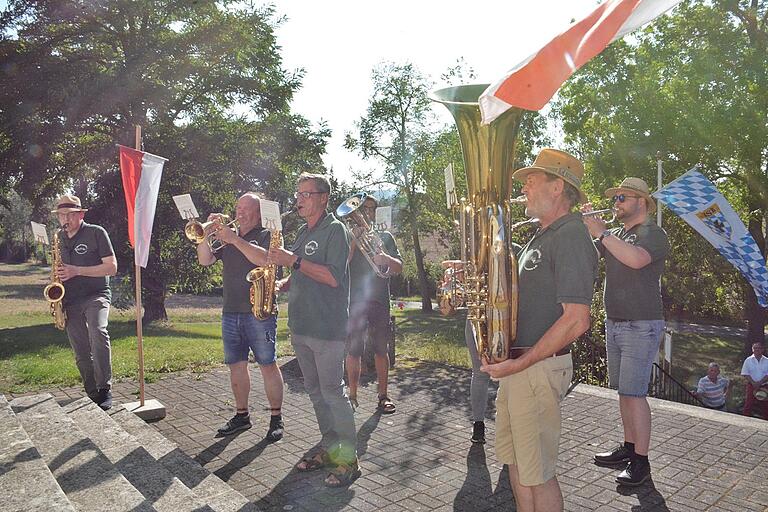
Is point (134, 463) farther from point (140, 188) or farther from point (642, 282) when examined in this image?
point (642, 282)

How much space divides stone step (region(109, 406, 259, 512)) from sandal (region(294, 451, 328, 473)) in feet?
2.05

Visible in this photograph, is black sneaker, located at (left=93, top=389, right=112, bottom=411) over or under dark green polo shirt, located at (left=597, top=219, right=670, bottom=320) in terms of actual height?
under

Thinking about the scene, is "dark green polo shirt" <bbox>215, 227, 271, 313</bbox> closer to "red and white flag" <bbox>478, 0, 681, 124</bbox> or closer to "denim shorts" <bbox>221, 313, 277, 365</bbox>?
"denim shorts" <bbox>221, 313, 277, 365</bbox>

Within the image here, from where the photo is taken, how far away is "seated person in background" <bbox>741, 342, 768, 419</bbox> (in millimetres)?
8555

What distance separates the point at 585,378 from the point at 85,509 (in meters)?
7.27

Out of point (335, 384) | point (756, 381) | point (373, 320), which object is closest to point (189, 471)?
point (335, 384)

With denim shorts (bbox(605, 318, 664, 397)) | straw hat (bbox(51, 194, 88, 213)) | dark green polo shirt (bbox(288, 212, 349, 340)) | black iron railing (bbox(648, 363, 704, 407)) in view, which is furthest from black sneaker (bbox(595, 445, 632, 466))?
straw hat (bbox(51, 194, 88, 213))

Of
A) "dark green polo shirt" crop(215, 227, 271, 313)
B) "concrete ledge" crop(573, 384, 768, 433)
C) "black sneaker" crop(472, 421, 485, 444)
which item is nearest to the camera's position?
"black sneaker" crop(472, 421, 485, 444)

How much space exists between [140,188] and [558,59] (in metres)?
4.60

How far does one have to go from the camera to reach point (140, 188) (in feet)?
19.4

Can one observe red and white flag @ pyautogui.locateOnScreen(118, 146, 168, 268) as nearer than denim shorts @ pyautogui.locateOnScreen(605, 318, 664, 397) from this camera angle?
No

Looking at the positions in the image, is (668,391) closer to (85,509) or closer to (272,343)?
(272,343)

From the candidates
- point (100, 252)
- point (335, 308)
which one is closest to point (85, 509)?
point (335, 308)

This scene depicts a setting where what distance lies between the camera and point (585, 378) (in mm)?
8883
